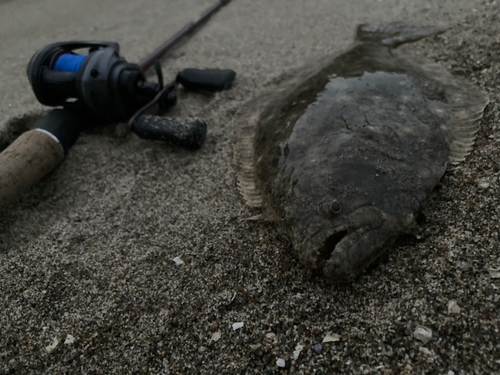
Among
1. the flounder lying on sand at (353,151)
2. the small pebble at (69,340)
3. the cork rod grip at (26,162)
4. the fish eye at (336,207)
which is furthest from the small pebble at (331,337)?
the cork rod grip at (26,162)

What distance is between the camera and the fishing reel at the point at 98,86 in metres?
2.55

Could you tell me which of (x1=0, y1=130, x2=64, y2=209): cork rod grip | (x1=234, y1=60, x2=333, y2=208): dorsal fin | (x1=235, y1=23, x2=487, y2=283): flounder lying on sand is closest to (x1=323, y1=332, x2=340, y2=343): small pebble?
(x1=235, y1=23, x2=487, y2=283): flounder lying on sand

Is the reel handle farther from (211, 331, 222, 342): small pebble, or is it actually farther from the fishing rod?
(211, 331, 222, 342): small pebble

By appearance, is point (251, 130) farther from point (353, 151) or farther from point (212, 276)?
point (212, 276)

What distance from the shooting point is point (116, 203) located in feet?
7.77

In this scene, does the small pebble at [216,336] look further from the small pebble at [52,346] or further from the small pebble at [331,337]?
the small pebble at [52,346]

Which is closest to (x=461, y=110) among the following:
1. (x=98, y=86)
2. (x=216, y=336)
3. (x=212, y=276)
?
(x=212, y=276)

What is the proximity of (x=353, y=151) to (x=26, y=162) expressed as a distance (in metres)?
2.04

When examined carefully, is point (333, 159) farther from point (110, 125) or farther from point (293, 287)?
point (110, 125)

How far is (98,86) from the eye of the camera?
2543 mm

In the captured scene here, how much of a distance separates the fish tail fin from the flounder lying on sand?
569 millimetres

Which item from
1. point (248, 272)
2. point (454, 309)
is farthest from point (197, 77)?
point (454, 309)

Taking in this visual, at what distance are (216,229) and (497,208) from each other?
147 centimetres

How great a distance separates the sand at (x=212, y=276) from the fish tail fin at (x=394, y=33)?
0.90ft
